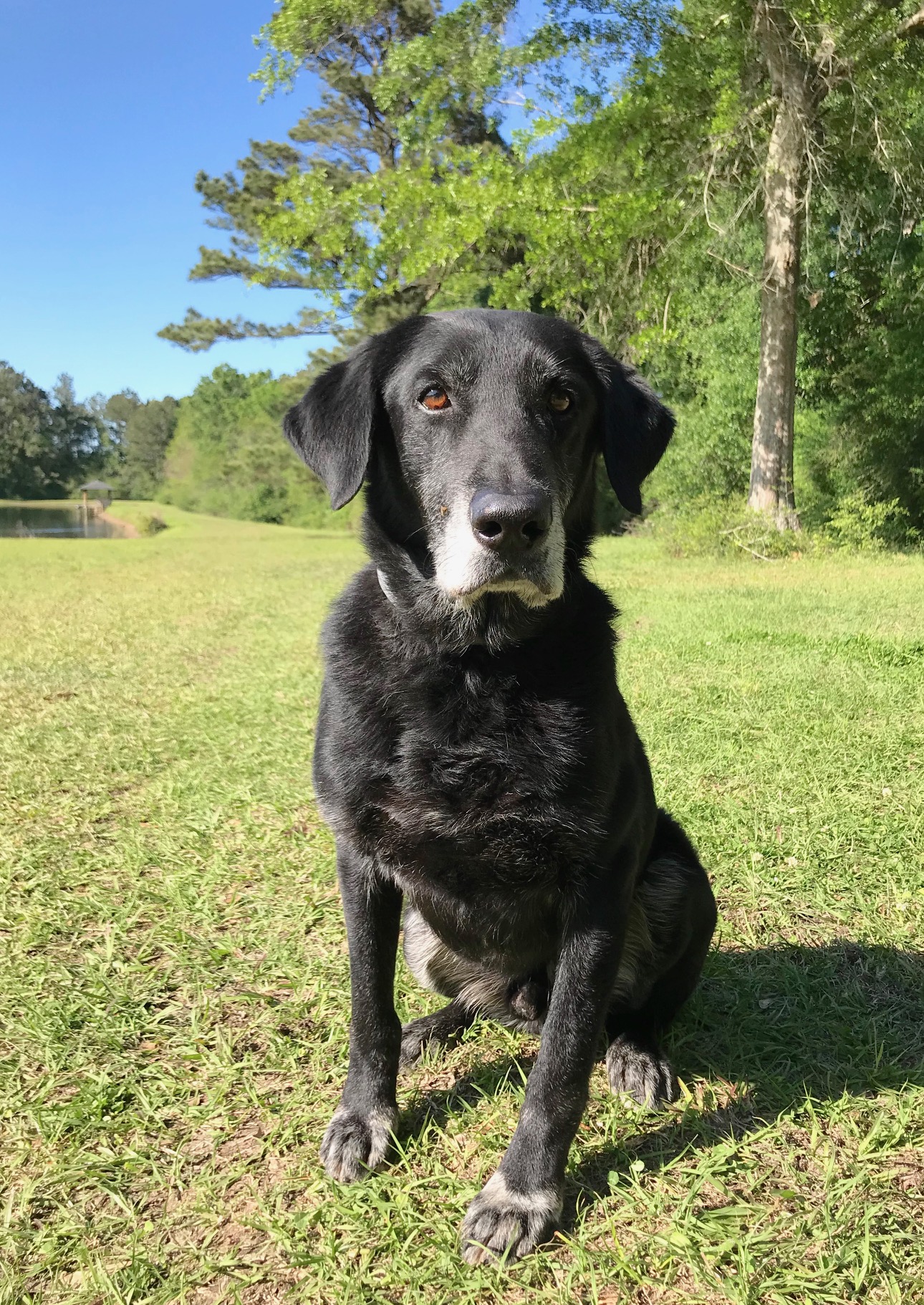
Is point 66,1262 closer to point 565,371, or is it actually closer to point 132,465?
point 565,371

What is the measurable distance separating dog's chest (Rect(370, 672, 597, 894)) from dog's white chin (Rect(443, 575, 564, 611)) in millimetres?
181

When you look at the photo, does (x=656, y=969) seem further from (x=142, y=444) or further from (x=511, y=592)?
(x=142, y=444)

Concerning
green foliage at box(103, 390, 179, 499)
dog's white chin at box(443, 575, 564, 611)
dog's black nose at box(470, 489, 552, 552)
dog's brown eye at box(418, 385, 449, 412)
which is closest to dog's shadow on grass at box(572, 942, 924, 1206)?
dog's white chin at box(443, 575, 564, 611)

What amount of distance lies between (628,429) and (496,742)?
0.96 meters

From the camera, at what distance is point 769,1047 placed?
231 cm

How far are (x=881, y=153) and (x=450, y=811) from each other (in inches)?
524

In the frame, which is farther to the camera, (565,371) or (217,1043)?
(217,1043)

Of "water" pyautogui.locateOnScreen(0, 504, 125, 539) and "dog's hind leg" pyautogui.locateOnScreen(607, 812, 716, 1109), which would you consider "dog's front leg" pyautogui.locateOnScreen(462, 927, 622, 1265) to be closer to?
"dog's hind leg" pyautogui.locateOnScreen(607, 812, 716, 1109)

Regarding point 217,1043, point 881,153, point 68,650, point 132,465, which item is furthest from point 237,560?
point 132,465

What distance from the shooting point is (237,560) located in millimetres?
19531

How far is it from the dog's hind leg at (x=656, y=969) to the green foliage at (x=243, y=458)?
17.0 m

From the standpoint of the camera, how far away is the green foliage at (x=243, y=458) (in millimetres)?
42188

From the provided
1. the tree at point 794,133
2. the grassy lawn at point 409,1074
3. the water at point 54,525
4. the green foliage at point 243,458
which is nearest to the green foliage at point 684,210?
the tree at point 794,133

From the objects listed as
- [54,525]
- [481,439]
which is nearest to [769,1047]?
[481,439]
